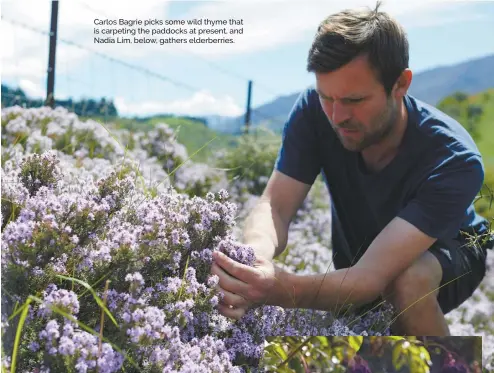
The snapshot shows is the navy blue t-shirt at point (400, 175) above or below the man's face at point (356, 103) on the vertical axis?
below

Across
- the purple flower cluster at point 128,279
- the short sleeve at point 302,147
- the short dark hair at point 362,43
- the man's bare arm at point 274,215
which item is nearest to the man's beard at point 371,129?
the short dark hair at point 362,43

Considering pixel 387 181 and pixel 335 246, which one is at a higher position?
pixel 387 181

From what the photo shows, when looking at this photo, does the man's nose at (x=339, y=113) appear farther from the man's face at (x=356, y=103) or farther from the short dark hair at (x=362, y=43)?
the short dark hair at (x=362, y=43)

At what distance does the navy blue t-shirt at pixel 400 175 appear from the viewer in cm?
295

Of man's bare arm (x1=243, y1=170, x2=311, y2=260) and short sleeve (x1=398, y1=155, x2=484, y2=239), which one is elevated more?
short sleeve (x1=398, y1=155, x2=484, y2=239)

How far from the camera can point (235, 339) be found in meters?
2.33

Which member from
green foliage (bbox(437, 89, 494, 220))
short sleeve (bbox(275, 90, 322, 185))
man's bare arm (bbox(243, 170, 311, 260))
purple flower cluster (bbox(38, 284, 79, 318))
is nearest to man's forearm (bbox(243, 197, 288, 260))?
man's bare arm (bbox(243, 170, 311, 260))

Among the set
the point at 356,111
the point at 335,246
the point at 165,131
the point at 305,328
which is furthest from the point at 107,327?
the point at 165,131

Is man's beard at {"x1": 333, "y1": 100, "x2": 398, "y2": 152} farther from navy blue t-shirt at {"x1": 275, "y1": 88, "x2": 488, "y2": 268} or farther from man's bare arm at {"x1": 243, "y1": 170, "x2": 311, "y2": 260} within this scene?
man's bare arm at {"x1": 243, "y1": 170, "x2": 311, "y2": 260}

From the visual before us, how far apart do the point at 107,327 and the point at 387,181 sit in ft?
5.61

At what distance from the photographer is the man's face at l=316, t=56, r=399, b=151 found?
2.96 meters

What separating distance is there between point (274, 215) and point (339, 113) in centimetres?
61

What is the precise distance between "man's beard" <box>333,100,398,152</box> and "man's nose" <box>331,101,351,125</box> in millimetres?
30

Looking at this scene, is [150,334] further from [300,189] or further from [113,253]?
[300,189]
